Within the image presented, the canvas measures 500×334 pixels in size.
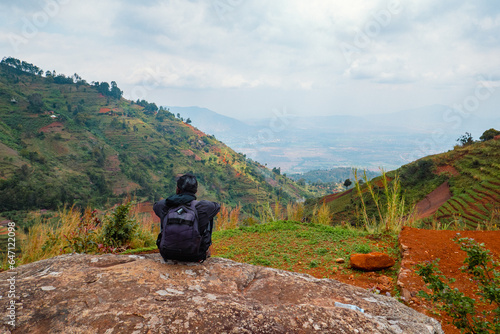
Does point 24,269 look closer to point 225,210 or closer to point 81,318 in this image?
point 81,318

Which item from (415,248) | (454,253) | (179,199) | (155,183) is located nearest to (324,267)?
(415,248)

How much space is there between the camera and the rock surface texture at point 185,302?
1.81 m

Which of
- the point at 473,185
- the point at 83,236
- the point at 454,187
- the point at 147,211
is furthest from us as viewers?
the point at 147,211

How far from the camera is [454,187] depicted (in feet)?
55.7

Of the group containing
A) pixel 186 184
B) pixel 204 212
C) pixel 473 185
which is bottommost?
pixel 204 212

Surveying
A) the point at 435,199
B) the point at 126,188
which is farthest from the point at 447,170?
the point at 126,188

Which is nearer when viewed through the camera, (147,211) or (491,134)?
(491,134)

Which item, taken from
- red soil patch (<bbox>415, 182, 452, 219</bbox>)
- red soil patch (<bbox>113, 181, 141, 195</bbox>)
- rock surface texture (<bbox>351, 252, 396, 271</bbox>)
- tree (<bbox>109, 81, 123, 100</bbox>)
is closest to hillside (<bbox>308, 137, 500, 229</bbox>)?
red soil patch (<bbox>415, 182, 452, 219</bbox>)

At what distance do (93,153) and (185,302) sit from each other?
6415 cm

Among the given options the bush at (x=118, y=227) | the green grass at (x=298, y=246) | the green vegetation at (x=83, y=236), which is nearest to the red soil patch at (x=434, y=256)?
the green grass at (x=298, y=246)

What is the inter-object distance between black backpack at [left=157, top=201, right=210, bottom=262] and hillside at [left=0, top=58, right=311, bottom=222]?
2483cm

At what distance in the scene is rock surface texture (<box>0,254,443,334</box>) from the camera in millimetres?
1806

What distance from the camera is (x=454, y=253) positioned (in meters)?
4.51

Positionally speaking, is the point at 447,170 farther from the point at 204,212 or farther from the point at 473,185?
the point at 204,212
